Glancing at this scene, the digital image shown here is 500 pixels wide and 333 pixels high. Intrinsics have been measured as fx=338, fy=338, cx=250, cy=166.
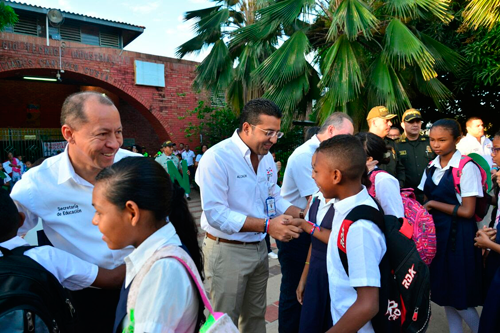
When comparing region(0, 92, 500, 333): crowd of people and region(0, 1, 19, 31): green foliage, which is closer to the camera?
region(0, 92, 500, 333): crowd of people

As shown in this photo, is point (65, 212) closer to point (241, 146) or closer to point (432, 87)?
point (241, 146)

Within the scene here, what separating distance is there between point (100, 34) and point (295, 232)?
15396 mm

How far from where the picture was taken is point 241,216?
2301mm

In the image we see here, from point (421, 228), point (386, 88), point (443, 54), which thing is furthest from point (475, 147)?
point (443, 54)

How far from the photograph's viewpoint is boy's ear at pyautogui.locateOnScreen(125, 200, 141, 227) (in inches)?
47.7

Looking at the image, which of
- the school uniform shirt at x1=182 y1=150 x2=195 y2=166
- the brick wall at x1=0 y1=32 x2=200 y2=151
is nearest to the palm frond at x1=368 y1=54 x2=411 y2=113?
the school uniform shirt at x1=182 y1=150 x2=195 y2=166

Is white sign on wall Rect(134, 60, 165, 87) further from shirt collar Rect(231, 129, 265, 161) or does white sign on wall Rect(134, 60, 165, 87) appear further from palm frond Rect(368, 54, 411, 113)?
shirt collar Rect(231, 129, 265, 161)

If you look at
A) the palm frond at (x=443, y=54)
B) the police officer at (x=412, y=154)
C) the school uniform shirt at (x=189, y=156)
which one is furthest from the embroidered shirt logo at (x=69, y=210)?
the school uniform shirt at (x=189, y=156)

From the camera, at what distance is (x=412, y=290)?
147cm

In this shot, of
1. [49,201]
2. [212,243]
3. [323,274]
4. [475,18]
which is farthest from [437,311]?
[475,18]

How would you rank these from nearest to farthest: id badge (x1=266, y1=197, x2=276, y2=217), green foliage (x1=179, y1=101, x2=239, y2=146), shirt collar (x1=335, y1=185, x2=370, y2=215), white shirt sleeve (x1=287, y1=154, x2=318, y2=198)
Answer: shirt collar (x1=335, y1=185, x2=370, y2=215), id badge (x1=266, y1=197, x2=276, y2=217), white shirt sleeve (x1=287, y1=154, x2=318, y2=198), green foliage (x1=179, y1=101, x2=239, y2=146)

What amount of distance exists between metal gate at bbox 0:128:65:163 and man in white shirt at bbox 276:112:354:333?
13739mm

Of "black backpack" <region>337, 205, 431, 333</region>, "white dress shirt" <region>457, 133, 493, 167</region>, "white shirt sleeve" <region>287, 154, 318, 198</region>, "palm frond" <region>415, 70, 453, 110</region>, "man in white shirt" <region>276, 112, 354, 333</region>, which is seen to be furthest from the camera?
"palm frond" <region>415, 70, 453, 110</region>

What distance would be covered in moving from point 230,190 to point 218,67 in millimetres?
8180
